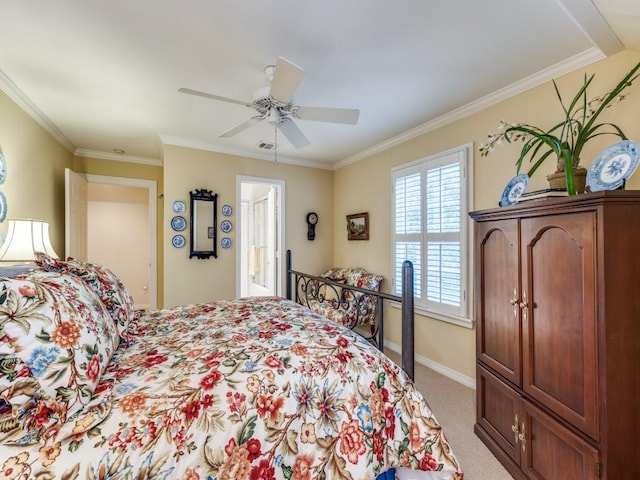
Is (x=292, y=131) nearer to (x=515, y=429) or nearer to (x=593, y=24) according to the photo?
(x=593, y=24)

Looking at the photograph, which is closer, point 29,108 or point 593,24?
point 593,24

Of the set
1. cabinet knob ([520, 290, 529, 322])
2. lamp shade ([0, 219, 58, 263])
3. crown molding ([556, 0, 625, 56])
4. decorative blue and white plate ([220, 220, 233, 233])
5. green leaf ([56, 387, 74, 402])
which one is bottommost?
green leaf ([56, 387, 74, 402])

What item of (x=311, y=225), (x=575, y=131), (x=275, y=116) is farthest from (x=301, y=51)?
(x=311, y=225)

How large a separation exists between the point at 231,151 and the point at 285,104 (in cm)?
199

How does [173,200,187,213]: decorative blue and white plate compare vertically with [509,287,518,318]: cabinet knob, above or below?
above

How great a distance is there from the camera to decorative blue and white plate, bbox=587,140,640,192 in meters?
1.42

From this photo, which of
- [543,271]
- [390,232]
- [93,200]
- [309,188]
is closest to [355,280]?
[390,232]

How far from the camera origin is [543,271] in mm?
1486

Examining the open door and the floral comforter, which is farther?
the open door

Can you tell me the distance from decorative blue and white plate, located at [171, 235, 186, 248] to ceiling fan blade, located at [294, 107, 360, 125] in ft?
7.33

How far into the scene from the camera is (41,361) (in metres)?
0.81

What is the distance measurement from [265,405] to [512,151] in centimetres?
256

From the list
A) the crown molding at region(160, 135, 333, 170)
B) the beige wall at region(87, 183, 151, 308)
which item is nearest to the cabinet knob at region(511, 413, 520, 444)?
the crown molding at region(160, 135, 333, 170)

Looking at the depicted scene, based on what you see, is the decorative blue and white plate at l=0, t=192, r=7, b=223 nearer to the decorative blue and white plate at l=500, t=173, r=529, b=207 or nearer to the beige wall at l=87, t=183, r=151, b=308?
the beige wall at l=87, t=183, r=151, b=308
